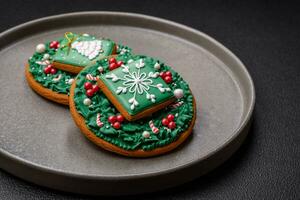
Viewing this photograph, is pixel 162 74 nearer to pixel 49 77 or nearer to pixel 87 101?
pixel 87 101

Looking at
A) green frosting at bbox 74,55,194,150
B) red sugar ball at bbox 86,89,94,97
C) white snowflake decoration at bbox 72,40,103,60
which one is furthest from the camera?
white snowflake decoration at bbox 72,40,103,60

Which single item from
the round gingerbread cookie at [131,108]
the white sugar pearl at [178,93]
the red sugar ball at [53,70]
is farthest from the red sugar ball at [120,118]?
the red sugar ball at [53,70]

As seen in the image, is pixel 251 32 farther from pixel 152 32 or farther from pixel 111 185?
pixel 111 185

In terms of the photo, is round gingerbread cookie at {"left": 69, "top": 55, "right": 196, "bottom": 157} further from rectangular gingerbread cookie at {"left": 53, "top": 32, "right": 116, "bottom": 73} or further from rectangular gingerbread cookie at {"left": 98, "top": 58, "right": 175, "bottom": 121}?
rectangular gingerbread cookie at {"left": 53, "top": 32, "right": 116, "bottom": 73}

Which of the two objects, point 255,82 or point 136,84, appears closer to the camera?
point 136,84

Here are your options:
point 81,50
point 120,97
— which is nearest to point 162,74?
point 120,97

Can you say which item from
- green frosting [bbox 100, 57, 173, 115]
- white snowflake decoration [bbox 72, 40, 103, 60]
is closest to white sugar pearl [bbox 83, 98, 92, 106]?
green frosting [bbox 100, 57, 173, 115]

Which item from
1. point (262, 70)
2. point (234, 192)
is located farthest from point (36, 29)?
point (234, 192)
